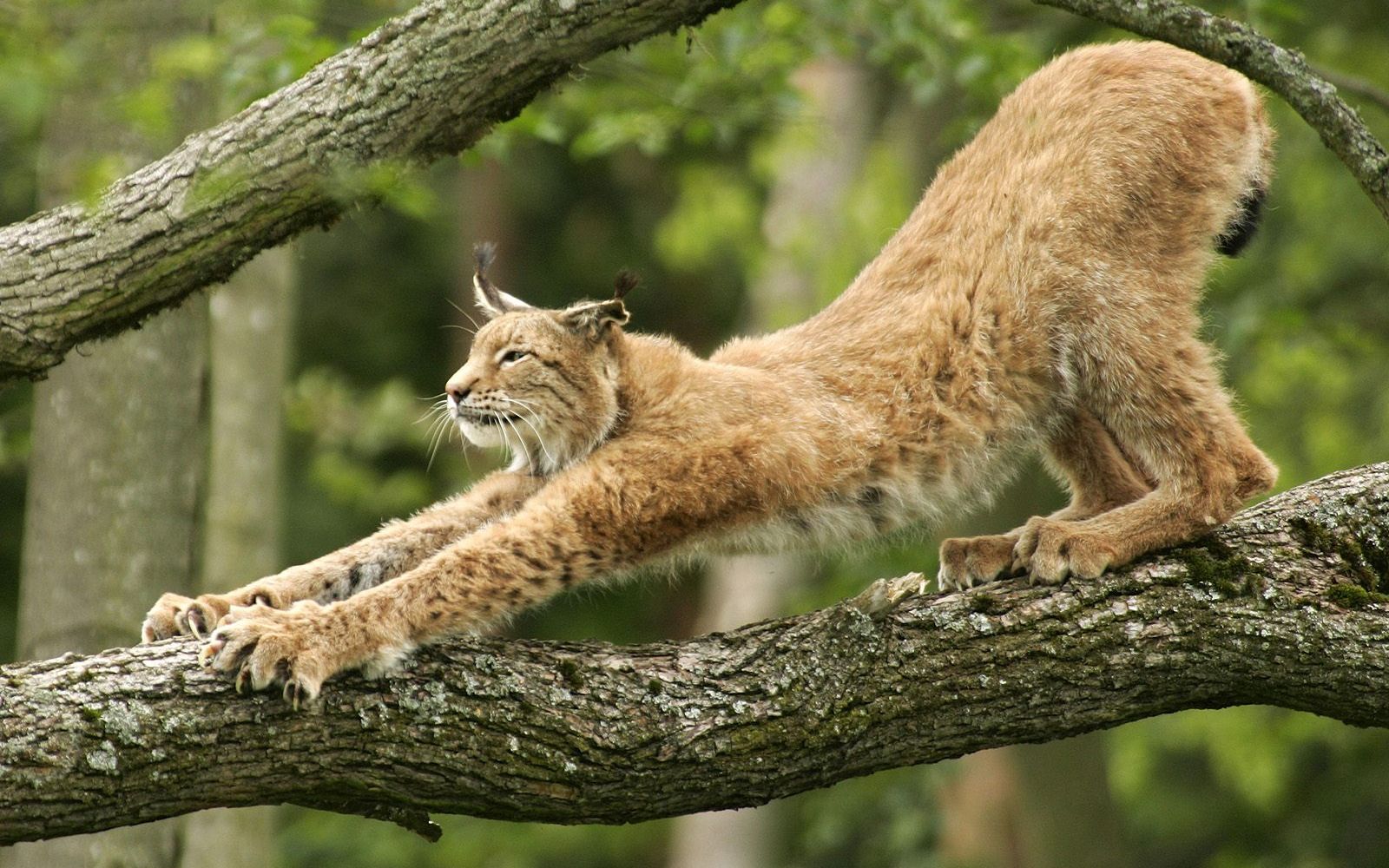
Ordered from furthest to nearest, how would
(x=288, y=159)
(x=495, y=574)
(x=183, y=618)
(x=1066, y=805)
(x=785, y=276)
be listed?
(x=785, y=276) < (x=1066, y=805) < (x=495, y=574) < (x=183, y=618) < (x=288, y=159)

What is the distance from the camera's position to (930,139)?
10297mm

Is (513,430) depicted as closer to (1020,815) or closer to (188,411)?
(188,411)

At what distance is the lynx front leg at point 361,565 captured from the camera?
14.3 feet

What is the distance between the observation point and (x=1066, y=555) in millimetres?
4781

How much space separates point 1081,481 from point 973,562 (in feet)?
2.23

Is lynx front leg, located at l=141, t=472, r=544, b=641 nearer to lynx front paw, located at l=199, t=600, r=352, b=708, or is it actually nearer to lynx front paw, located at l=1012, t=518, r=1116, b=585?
lynx front paw, located at l=199, t=600, r=352, b=708

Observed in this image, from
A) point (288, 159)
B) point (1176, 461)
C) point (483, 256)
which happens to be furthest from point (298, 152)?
point (1176, 461)

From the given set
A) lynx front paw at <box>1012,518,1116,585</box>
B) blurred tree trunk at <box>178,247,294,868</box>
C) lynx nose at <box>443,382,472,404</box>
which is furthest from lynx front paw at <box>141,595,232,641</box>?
blurred tree trunk at <box>178,247,294,868</box>

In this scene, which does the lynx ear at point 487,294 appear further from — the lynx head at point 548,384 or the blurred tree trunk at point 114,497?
the blurred tree trunk at point 114,497

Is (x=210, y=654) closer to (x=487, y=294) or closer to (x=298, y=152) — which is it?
(x=298, y=152)

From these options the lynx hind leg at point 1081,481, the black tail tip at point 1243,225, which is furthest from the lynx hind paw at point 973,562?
the black tail tip at point 1243,225

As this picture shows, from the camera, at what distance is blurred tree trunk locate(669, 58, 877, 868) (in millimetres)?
11785

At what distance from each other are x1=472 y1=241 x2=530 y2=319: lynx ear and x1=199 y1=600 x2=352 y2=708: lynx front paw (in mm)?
1731

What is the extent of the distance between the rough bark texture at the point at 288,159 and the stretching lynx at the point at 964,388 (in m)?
1.08
